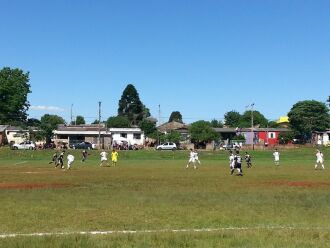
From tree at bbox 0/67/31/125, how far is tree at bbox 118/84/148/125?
5565 centimetres

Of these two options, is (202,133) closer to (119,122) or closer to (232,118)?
(119,122)

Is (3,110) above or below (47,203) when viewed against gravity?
above

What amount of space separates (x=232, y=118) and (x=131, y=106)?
3918 centimetres

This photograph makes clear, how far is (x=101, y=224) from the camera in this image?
551 inches

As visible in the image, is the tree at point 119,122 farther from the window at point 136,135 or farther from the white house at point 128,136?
the white house at point 128,136

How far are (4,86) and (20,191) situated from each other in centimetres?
8318

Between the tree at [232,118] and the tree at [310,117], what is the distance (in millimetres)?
59581

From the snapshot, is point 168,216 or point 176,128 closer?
point 168,216

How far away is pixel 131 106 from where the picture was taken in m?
163

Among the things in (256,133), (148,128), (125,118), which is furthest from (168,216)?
(125,118)

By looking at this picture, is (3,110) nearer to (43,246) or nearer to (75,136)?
(75,136)

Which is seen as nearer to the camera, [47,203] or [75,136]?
[47,203]

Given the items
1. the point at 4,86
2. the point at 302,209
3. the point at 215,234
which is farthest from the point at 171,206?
the point at 4,86

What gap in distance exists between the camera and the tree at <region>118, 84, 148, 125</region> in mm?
161375
